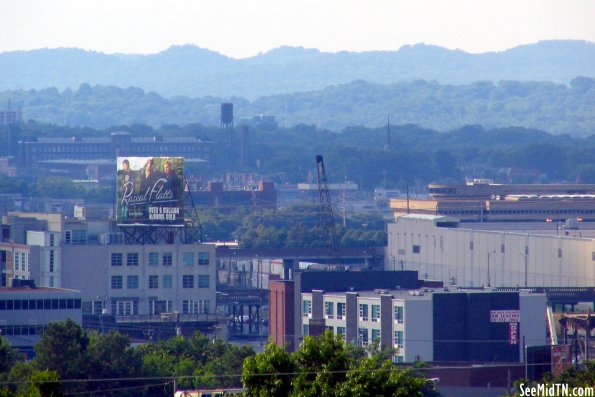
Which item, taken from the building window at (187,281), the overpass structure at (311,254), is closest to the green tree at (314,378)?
the building window at (187,281)

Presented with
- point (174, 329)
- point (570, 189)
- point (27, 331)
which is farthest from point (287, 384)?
point (570, 189)

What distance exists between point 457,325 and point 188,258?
1342 centimetres

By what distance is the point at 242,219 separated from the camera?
560 feet

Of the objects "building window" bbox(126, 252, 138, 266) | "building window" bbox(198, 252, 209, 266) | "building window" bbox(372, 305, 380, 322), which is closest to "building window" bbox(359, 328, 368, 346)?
"building window" bbox(372, 305, 380, 322)

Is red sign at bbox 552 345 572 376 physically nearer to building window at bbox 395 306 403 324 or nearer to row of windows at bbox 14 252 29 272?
building window at bbox 395 306 403 324

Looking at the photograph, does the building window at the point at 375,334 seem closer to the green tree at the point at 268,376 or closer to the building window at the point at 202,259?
the building window at the point at 202,259

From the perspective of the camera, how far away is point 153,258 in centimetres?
7575

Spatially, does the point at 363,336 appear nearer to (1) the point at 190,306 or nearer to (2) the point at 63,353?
(1) the point at 190,306

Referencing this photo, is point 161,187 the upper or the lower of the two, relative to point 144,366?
upper

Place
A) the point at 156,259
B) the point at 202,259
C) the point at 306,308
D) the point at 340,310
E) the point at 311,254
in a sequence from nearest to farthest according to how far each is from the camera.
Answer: the point at 340,310, the point at 306,308, the point at 156,259, the point at 202,259, the point at 311,254

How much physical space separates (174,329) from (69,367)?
19623 millimetres

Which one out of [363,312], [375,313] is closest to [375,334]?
[375,313]

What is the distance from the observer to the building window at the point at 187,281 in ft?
251

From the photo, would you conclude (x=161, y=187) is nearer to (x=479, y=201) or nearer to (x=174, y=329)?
(x=174, y=329)
